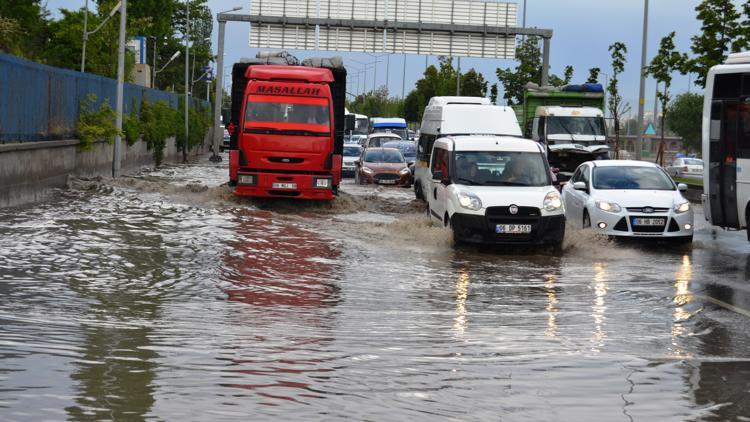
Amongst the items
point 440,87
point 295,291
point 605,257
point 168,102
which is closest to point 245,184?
point 605,257

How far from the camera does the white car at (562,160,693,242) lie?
19.6 metres

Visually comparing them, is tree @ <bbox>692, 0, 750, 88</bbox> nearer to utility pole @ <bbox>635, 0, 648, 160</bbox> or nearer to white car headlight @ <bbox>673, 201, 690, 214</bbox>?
utility pole @ <bbox>635, 0, 648, 160</bbox>

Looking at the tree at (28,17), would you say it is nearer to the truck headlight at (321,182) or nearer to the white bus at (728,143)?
the truck headlight at (321,182)

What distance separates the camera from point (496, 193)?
18.6m

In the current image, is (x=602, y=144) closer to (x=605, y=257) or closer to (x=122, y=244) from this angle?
(x=605, y=257)

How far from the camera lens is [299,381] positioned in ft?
26.6

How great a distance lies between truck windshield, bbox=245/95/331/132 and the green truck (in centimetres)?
1209

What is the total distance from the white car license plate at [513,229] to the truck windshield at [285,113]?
8.57 meters

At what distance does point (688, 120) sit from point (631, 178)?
106m

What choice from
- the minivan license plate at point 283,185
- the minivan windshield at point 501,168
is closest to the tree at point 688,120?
the minivan license plate at point 283,185

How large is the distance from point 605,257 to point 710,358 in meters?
8.65

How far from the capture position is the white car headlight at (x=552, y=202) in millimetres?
18375

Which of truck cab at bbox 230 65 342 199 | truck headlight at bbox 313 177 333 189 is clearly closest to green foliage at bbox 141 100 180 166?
truck cab at bbox 230 65 342 199

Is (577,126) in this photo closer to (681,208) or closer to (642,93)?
(642,93)
